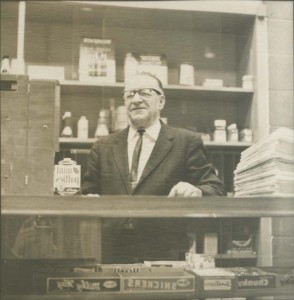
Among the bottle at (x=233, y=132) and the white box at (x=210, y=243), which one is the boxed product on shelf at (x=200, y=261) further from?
the bottle at (x=233, y=132)

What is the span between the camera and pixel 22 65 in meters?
2.57

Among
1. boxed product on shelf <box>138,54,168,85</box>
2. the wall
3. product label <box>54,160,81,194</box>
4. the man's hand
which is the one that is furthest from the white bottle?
the man's hand

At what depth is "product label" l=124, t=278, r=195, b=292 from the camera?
85cm

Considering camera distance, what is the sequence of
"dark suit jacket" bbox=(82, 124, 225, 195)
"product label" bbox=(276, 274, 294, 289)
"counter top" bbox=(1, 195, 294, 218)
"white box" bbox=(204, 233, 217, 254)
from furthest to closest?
"white box" bbox=(204, 233, 217, 254) → "dark suit jacket" bbox=(82, 124, 225, 195) → "product label" bbox=(276, 274, 294, 289) → "counter top" bbox=(1, 195, 294, 218)

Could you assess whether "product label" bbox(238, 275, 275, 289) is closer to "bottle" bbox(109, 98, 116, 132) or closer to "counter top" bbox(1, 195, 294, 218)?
"counter top" bbox(1, 195, 294, 218)

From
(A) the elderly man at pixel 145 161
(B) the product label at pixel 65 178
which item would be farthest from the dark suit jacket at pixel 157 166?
(B) the product label at pixel 65 178

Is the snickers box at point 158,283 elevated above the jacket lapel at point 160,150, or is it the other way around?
the jacket lapel at point 160,150

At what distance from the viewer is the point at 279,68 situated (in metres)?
2.79

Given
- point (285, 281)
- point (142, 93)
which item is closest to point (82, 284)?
point (285, 281)

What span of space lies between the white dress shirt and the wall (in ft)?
3.87

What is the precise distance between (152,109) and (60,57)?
1.18 metres

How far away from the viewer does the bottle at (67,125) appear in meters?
2.55

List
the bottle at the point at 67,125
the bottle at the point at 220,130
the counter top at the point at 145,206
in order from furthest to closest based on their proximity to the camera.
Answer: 1. the bottle at the point at 220,130
2. the bottle at the point at 67,125
3. the counter top at the point at 145,206

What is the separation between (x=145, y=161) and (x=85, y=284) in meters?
0.81
